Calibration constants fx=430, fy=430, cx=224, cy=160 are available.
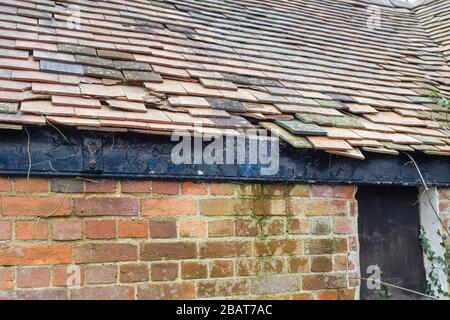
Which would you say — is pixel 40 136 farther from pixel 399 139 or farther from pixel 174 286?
pixel 399 139

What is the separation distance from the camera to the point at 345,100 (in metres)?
3.55

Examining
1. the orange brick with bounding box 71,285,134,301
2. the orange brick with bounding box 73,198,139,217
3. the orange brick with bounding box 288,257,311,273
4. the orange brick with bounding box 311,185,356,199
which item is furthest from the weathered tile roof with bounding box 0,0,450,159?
the orange brick with bounding box 71,285,134,301

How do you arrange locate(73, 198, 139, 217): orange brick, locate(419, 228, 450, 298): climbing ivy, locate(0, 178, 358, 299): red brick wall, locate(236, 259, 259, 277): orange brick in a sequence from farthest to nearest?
1. locate(419, 228, 450, 298): climbing ivy
2. locate(236, 259, 259, 277): orange brick
3. locate(73, 198, 139, 217): orange brick
4. locate(0, 178, 358, 299): red brick wall

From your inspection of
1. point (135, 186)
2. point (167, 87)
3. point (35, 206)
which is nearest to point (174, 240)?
point (135, 186)

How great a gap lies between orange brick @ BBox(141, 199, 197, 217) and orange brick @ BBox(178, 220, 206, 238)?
5 cm

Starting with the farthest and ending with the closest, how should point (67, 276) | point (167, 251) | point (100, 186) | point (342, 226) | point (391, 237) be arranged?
1. point (391, 237)
2. point (342, 226)
3. point (167, 251)
4. point (100, 186)
5. point (67, 276)

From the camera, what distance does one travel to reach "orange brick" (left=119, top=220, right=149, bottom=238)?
2420mm

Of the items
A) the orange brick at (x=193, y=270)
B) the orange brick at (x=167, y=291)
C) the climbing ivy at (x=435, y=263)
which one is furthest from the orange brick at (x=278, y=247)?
the climbing ivy at (x=435, y=263)

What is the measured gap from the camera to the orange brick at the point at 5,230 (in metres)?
2.17

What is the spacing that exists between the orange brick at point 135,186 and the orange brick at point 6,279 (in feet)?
2.29

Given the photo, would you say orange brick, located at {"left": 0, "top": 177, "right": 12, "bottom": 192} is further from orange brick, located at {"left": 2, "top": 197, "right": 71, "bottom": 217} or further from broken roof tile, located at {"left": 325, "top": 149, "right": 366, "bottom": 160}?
broken roof tile, located at {"left": 325, "top": 149, "right": 366, "bottom": 160}

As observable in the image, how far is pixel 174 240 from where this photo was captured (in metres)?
2.54

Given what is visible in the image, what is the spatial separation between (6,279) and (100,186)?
0.65 metres

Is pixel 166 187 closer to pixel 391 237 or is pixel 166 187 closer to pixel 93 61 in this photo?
pixel 93 61
